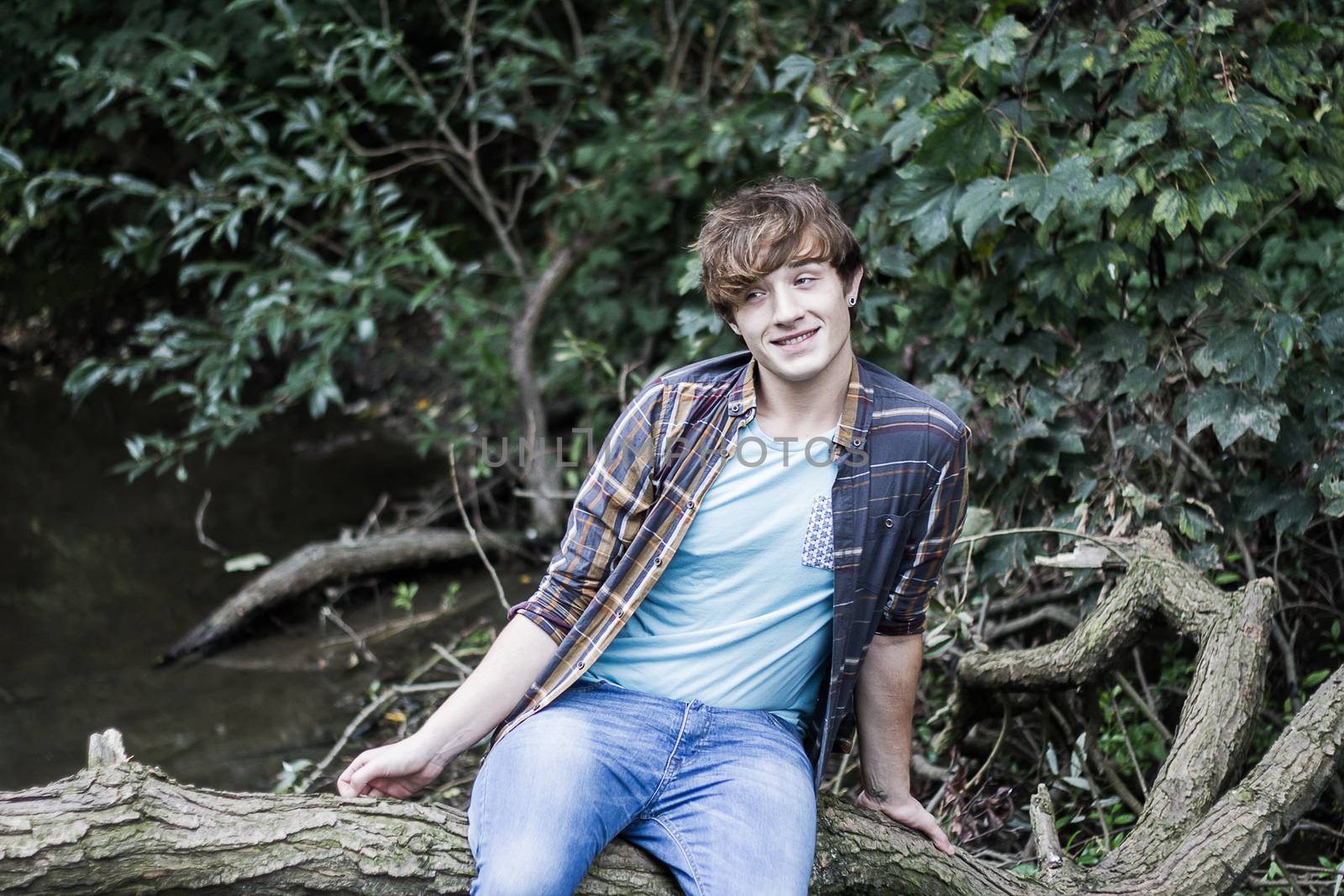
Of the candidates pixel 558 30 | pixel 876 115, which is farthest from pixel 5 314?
pixel 876 115

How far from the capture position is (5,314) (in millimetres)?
7453

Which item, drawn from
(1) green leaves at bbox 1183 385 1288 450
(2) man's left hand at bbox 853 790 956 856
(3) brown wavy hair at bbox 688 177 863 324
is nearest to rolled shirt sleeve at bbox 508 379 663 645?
(3) brown wavy hair at bbox 688 177 863 324

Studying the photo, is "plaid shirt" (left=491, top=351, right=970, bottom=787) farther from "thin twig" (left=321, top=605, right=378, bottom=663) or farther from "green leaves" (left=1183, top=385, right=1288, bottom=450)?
"thin twig" (left=321, top=605, right=378, bottom=663)

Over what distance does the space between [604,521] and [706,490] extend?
0.55ft

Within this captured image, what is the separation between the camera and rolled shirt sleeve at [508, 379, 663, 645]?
179cm

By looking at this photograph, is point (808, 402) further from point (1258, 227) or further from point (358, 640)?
point (358, 640)

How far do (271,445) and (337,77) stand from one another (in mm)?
2395

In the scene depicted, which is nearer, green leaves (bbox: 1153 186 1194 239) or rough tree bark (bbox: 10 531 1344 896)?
rough tree bark (bbox: 10 531 1344 896)

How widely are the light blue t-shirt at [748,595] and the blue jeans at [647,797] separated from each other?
0.15 ft

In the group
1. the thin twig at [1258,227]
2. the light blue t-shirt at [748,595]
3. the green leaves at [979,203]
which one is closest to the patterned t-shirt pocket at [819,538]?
the light blue t-shirt at [748,595]

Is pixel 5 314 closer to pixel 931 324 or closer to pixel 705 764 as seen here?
pixel 931 324

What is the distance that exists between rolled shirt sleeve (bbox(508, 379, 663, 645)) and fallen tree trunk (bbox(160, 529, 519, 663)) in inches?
105

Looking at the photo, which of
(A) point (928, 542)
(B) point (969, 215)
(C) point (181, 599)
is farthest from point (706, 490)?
(C) point (181, 599)

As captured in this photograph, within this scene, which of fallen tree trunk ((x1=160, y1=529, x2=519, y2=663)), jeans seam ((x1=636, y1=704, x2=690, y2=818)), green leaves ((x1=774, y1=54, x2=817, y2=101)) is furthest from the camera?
fallen tree trunk ((x1=160, y1=529, x2=519, y2=663))
